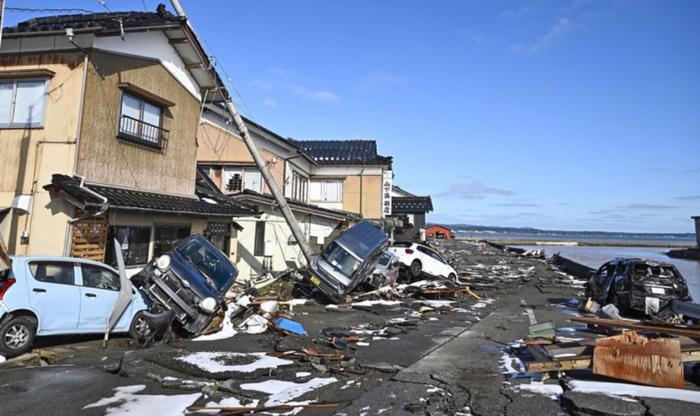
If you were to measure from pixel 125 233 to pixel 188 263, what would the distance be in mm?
2379

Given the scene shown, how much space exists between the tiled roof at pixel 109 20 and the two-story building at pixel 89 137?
4 centimetres

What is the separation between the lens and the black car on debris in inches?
485

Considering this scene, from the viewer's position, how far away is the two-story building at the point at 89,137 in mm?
9547

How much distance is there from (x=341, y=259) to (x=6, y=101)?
1025 centimetres

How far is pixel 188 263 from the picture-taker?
975 centimetres

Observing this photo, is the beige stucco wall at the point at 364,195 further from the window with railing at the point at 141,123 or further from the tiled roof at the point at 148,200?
the window with railing at the point at 141,123

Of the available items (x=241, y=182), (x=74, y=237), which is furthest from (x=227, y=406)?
(x=241, y=182)

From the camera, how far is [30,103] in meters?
10.3

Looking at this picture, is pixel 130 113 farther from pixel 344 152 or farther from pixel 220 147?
pixel 344 152

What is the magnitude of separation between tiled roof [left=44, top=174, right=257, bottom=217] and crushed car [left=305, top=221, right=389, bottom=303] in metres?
3.12

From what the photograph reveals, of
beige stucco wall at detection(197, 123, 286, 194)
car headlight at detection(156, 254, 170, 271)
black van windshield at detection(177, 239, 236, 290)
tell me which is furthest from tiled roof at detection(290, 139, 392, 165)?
car headlight at detection(156, 254, 170, 271)

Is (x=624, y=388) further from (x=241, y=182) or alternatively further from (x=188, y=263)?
(x=241, y=182)

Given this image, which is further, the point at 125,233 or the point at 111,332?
the point at 125,233

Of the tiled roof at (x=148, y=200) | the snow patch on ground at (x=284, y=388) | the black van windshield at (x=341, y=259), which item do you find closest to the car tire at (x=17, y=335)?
the tiled roof at (x=148, y=200)
